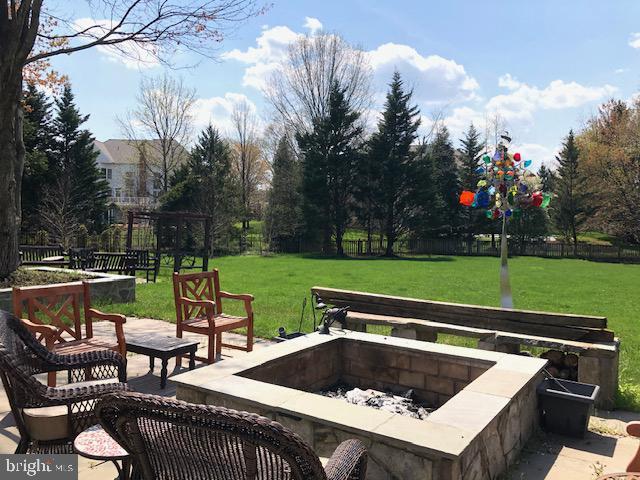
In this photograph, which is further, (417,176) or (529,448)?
(417,176)

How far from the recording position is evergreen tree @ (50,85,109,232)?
2647cm

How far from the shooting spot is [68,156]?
27000mm

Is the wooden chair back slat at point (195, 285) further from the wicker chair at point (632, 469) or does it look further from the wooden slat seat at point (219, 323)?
the wicker chair at point (632, 469)

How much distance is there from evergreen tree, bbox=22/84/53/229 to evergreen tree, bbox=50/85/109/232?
534 mm

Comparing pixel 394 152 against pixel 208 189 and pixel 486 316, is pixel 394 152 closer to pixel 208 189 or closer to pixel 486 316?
pixel 208 189

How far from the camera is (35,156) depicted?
23.7 metres

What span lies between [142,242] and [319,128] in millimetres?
11985

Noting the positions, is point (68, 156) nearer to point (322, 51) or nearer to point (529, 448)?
point (322, 51)

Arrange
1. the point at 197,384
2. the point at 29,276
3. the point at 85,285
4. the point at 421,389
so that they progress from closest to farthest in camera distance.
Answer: the point at 197,384 → the point at 421,389 → the point at 85,285 → the point at 29,276

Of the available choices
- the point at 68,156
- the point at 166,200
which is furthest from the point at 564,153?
the point at 68,156

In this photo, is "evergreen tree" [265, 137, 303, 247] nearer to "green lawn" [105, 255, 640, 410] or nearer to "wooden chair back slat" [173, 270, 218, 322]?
"green lawn" [105, 255, 640, 410]

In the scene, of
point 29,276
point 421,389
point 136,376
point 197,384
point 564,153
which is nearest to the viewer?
point 197,384

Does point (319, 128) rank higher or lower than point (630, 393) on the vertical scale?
higher

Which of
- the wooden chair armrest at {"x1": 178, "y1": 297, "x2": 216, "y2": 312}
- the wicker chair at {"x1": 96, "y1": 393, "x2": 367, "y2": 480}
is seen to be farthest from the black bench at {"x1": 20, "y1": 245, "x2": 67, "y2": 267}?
the wicker chair at {"x1": 96, "y1": 393, "x2": 367, "y2": 480}
